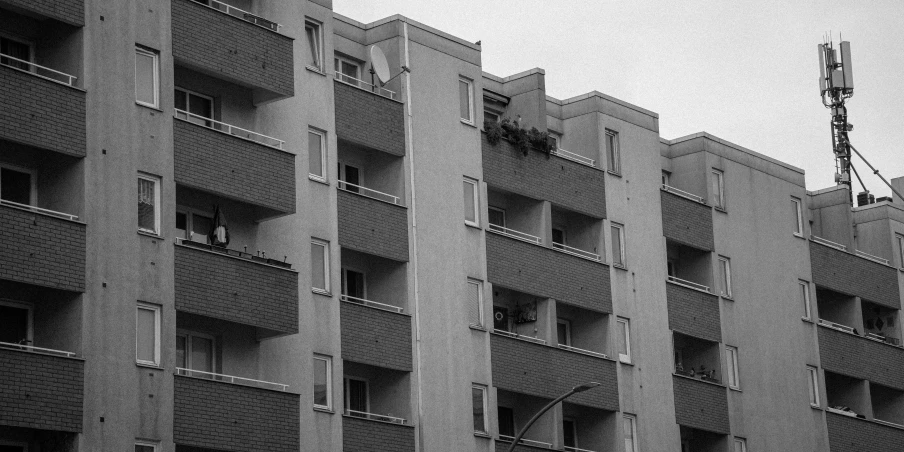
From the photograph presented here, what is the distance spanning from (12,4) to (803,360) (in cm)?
3923

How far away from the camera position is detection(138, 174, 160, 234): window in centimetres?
4494

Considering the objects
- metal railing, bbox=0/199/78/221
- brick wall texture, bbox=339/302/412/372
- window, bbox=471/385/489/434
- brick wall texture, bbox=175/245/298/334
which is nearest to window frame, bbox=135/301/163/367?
brick wall texture, bbox=175/245/298/334

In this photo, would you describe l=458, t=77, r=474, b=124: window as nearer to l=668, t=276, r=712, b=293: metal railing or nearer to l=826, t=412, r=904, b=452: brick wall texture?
l=668, t=276, r=712, b=293: metal railing

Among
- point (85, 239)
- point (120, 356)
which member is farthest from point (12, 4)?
point (120, 356)

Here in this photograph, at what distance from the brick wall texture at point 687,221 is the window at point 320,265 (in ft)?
60.1

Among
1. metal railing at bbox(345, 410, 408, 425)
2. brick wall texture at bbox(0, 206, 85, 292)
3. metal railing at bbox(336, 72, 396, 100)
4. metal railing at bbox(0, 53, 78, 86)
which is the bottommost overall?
metal railing at bbox(345, 410, 408, 425)

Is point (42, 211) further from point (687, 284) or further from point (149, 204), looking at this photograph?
point (687, 284)

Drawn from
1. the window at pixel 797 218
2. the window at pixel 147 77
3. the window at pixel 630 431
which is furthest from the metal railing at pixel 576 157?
the window at pixel 147 77

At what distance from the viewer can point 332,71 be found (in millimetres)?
52750

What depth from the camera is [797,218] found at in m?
73.2

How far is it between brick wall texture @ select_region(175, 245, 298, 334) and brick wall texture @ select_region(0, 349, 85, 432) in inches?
171

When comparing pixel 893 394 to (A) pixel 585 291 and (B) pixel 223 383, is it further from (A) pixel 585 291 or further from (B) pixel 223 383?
(B) pixel 223 383

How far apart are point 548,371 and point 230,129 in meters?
15.3

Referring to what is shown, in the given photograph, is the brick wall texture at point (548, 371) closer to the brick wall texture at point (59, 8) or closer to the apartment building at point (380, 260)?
the apartment building at point (380, 260)
